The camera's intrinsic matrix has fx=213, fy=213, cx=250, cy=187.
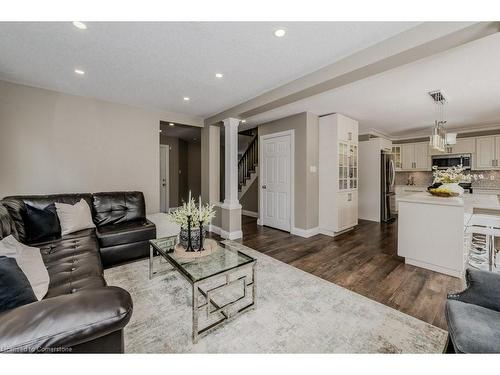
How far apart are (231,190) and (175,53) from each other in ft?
8.20

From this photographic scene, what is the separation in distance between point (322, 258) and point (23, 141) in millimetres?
4526

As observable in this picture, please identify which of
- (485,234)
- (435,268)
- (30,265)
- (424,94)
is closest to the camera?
(30,265)

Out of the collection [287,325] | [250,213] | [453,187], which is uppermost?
[453,187]

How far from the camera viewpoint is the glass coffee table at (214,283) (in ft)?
5.26

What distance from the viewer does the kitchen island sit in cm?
250

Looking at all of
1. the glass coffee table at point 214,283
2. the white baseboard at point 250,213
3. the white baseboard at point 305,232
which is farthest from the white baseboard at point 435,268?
the white baseboard at point 250,213

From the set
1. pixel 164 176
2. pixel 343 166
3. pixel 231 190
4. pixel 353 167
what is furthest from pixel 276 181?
pixel 164 176

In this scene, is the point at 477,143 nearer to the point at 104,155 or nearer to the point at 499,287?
the point at 499,287

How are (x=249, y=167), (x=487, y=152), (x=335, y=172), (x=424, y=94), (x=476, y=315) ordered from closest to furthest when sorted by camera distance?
(x=476, y=315) → (x=424, y=94) → (x=335, y=172) → (x=487, y=152) → (x=249, y=167)

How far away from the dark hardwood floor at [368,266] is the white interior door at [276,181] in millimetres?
360

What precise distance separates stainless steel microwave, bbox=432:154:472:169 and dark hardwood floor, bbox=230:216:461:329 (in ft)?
9.38

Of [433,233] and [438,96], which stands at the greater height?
[438,96]

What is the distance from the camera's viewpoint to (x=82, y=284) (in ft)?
5.06

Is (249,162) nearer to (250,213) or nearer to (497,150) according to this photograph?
(250,213)
